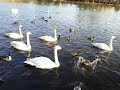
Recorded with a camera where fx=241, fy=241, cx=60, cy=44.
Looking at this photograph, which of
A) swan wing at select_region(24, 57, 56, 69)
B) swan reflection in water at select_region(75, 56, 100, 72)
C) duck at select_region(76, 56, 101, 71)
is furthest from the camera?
duck at select_region(76, 56, 101, 71)

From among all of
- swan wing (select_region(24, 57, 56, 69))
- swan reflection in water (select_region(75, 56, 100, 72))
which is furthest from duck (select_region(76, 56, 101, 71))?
swan wing (select_region(24, 57, 56, 69))

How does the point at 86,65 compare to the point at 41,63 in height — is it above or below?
below

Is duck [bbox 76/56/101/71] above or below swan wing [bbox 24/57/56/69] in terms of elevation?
below

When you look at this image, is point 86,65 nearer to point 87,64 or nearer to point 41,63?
point 87,64

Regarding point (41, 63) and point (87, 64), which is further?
point (87, 64)

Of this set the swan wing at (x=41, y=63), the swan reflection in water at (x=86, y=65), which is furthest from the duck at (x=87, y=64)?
the swan wing at (x=41, y=63)

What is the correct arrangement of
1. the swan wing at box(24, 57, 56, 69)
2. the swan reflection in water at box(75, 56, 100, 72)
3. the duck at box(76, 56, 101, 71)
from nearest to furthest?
the swan wing at box(24, 57, 56, 69) → the swan reflection in water at box(75, 56, 100, 72) → the duck at box(76, 56, 101, 71)

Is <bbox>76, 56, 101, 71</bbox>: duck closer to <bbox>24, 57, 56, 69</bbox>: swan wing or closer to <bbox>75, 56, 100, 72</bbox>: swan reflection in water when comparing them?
<bbox>75, 56, 100, 72</bbox>: swan reflection in water

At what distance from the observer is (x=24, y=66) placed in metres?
21.3

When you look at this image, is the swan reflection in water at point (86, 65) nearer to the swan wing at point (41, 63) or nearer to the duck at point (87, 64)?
the duck at point (87, 64)

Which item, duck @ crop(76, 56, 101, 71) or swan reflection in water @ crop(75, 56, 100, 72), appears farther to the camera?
duck @ crop(76, 56, 101, 71)

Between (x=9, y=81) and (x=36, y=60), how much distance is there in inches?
141

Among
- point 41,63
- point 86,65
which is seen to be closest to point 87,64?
point 86,65

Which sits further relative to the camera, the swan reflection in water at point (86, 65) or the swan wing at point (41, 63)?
the swan reflection in water at point (86, 65)
